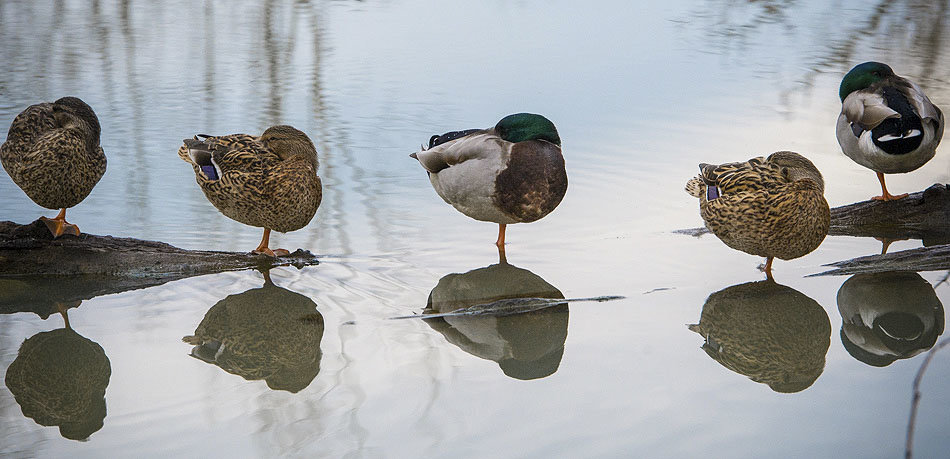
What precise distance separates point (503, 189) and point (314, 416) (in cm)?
188

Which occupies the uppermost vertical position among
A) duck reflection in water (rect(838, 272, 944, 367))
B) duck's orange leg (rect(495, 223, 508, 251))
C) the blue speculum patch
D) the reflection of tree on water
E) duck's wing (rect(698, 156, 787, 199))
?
duck's wing (rect(698, 156, 787, 199))

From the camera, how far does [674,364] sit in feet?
10.5

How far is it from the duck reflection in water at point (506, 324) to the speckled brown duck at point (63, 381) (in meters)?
1.13

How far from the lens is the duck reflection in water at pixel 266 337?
10.4 ft

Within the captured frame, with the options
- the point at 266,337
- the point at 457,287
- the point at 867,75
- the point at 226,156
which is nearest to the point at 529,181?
the point at 457,287

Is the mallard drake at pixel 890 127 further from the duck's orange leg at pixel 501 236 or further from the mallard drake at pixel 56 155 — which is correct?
the mallard drake at pixel 56 155

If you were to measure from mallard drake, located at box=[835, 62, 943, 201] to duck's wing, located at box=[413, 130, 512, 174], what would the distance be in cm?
179

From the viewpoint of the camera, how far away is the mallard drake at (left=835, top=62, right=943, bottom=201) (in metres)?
4.74

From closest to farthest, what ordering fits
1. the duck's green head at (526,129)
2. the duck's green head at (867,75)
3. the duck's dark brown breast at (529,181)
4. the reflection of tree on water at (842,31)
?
the duck's dark brown breast at (529,181) → the duck's green head at (526,129) → the duck's green head at (867,75) → the reflection of tree on water at (842,31)

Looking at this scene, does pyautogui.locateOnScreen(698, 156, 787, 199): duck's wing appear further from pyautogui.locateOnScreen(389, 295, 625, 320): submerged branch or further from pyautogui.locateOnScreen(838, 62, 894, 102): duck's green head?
pyautogui.locateOnScreen(838, 62, 894, 102): duck's green head

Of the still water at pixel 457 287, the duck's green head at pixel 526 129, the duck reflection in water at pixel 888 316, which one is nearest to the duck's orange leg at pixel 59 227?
the still water at pixel 457 287

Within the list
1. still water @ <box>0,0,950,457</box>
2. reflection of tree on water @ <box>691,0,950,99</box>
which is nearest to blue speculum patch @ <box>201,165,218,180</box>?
still water @ <box>0,0,950,457</box>

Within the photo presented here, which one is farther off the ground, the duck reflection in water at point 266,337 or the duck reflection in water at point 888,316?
the duck reflection in water at point 888,316

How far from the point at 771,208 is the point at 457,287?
4.22 ft
